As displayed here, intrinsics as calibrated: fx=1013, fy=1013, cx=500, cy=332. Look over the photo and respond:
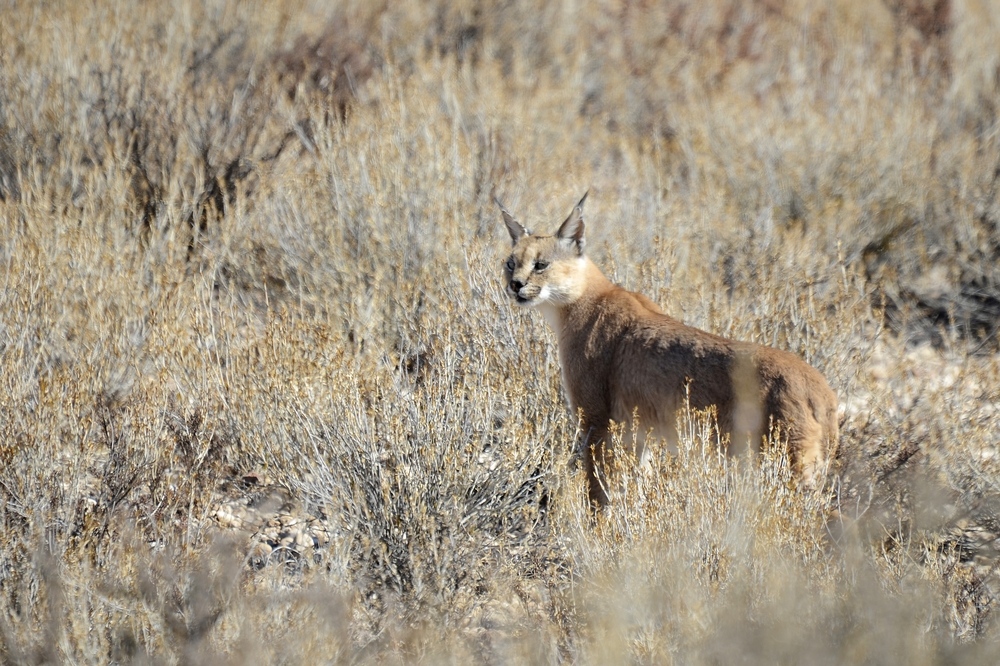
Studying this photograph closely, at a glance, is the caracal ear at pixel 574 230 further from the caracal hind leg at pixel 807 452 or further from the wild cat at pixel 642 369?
the caracal hind leg at pixel 807 452

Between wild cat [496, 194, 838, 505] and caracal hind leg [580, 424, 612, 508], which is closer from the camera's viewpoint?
wild cat [496, 194, 838, 505]

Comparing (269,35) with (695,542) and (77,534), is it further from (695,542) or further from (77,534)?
(695,542)

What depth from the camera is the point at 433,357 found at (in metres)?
5.39

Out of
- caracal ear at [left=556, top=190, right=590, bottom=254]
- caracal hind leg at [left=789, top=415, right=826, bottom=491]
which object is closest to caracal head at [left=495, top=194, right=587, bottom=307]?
caracal ear at [left=556, top=190, right=590, bottom=254]

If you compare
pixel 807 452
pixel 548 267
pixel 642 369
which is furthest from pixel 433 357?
pixel 807 452

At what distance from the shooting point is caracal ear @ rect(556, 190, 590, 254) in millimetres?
5188

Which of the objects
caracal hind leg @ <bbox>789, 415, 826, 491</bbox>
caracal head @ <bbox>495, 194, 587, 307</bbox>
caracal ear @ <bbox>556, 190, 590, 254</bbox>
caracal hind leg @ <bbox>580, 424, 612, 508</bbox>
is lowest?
caracal hind leg @ <bbox>580, 424, 612, 508</bbox>

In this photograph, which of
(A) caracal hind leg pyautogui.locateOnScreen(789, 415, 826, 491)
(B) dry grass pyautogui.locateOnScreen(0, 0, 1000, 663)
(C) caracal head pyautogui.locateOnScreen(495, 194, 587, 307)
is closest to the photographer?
(B) dry grass pyautogui.locateOnScreen(0, 0, 1000, 663)

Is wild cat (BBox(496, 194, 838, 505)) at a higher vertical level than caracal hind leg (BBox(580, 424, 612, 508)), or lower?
higher

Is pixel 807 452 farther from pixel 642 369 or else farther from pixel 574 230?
pixel 574 230

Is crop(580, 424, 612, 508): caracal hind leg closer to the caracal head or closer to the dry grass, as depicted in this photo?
the dry grass

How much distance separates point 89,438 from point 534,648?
2210 millimetres

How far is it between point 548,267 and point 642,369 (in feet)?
2.94

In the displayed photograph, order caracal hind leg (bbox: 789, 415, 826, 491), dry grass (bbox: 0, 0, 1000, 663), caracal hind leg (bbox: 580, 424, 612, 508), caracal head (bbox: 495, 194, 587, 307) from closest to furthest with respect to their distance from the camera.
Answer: dry grass (bbox: 0, 0, 1000, 663) < caracal hind leg (bbox: 789, 415, 826, 491) < caracal hind leg (bbox: 580, 424, 612, 508) < caracal head (bbox: 495, 194, 587, 307)
